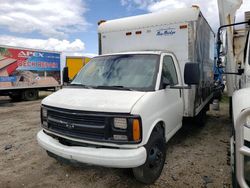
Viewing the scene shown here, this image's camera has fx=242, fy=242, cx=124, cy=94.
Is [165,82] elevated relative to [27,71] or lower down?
lower down

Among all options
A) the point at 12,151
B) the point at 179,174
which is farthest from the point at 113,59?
the point at 12,151

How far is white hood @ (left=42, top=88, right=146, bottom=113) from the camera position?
334 cm

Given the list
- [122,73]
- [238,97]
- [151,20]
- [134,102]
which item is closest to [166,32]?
[151,20]

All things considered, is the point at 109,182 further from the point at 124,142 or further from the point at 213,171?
the point at 213,171

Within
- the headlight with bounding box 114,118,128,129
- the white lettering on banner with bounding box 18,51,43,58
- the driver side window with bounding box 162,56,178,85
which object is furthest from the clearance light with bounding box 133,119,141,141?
the white lettering on banner with bounding box 18,51,43,58

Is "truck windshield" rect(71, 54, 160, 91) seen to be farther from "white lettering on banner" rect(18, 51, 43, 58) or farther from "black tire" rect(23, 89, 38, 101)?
"black tire" rect(23, 89, 38, 101)

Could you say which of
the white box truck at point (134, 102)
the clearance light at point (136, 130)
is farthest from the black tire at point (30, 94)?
the clearance light at point (136, 130)

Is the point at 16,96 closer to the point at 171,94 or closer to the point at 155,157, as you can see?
the point at 171,94

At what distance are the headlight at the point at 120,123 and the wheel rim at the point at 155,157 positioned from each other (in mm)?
688

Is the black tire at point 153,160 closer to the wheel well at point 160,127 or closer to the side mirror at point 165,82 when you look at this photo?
the wheel well at point 160,127

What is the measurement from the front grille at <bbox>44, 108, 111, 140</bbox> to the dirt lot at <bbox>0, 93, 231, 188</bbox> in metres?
0.47

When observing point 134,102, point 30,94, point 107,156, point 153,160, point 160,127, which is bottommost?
point 153,160

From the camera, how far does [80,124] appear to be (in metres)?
3.51

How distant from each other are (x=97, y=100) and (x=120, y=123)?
1.76ft
